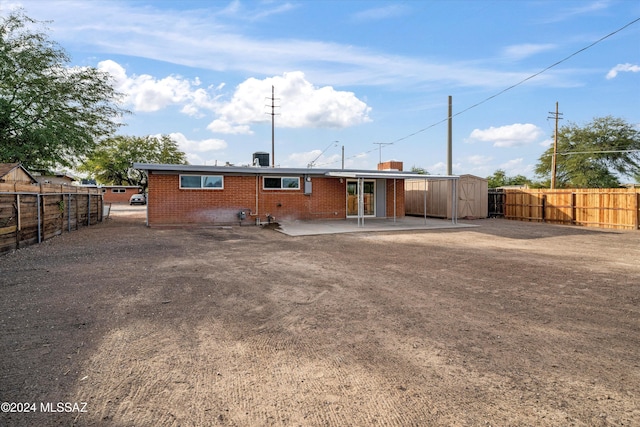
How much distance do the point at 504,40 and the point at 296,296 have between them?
44.0ft

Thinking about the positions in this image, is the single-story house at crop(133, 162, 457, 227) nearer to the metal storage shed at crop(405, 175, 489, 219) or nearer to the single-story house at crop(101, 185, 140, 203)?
the metal storage shed at crop(405, 175, 489, 219)

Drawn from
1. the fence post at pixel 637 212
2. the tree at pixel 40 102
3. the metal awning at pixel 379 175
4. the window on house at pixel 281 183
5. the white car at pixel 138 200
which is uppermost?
the tree at pixel 40 102

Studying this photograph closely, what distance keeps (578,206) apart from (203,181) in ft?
57.8

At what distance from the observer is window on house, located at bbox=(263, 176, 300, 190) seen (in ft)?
53.5

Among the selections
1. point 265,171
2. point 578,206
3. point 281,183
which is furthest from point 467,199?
point 265,171

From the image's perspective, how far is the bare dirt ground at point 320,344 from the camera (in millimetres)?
2375

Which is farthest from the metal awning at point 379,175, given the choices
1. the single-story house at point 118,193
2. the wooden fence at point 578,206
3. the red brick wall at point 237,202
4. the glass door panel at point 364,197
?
the single-story house at point 118,193

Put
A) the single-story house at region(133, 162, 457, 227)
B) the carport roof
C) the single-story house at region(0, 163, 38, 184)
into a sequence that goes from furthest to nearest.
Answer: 1. the single-story house at region(133, 162, 457, 227)
2. the carport roof
3. the single-story house at region(0, 163, 38, 184)

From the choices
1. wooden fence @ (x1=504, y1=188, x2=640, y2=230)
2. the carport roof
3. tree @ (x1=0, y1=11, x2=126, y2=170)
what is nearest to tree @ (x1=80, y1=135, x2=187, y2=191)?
tree @ (x1=0, y1=11, x2=126, y2=170)

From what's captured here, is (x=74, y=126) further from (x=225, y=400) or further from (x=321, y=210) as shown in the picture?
(x=225, y=400)

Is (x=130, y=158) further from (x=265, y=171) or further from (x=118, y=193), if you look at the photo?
(x=265, y=171)

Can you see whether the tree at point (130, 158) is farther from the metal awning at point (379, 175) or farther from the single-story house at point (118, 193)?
the metal awning at point (379, 175)

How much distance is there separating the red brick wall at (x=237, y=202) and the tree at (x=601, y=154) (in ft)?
79.8

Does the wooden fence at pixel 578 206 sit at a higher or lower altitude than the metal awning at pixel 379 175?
lower
